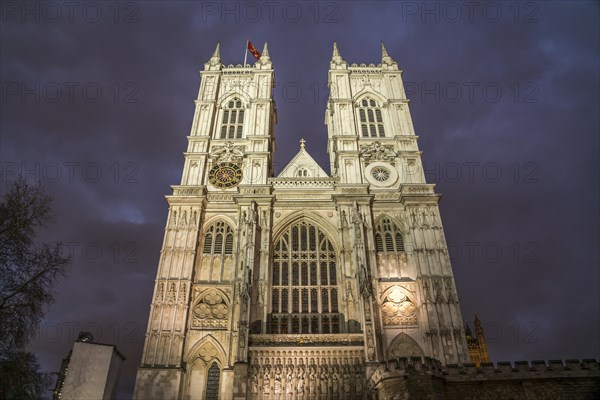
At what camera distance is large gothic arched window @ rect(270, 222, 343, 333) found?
91.1ft

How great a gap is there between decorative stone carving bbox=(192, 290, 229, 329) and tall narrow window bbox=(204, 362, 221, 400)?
2.54 metres

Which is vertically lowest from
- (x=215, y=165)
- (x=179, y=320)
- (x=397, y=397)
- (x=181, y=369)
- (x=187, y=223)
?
(x=397, y=397)

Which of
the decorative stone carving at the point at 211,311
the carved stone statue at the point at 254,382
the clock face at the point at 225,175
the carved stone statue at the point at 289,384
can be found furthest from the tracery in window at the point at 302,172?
the carved stone statue at the point at 254,382

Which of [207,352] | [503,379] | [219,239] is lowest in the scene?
[503,379]

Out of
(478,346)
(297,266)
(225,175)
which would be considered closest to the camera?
(297,266)

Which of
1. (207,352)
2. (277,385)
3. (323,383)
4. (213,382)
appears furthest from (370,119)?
(213,382)

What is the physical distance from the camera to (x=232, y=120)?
38594 millimetres

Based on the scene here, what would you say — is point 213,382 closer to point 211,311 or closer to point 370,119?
point 211,311

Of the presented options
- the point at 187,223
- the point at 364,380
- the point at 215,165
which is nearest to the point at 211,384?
the point at 364,380

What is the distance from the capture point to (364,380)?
23688 mm

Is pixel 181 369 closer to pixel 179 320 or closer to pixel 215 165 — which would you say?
pixel 179 320

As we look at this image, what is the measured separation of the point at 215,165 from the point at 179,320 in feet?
44.1

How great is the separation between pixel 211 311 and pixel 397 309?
12.5 m

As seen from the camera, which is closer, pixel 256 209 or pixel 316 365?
pixel 316 365
